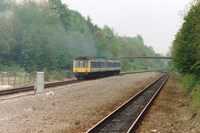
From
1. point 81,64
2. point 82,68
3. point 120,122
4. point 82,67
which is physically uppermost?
point 81,64

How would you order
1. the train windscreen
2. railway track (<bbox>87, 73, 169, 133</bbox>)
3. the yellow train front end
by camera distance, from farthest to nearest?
the train windscreen
the yellow train front end
railway track (<bbox>87, 73, 169, 133</bbox>)

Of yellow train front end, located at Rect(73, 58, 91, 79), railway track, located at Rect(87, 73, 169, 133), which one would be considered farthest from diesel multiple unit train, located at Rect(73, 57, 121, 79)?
railway track, located at Rect(87, 73, 169, 133)

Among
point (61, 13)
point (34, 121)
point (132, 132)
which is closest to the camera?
point (132, 132)

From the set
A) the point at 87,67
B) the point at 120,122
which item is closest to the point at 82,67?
the point at 87,67

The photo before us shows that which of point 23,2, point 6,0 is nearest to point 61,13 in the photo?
point 6,0

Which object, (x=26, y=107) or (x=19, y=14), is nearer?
(x=26, y=107)

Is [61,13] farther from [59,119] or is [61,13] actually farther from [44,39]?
[59,119]

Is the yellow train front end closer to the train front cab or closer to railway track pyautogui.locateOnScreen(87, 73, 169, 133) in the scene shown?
the train front cab

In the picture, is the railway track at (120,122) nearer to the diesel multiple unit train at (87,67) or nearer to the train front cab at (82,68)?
the train front cab at (82,68)

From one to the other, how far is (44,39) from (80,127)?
37925mm

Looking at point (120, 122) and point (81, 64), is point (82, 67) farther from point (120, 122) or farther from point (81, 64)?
point (120, 122)

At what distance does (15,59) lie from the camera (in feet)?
160

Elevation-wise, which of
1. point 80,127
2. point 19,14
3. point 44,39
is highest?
point 19,14

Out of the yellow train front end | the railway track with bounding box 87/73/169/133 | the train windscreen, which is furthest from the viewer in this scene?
the train windscreen
